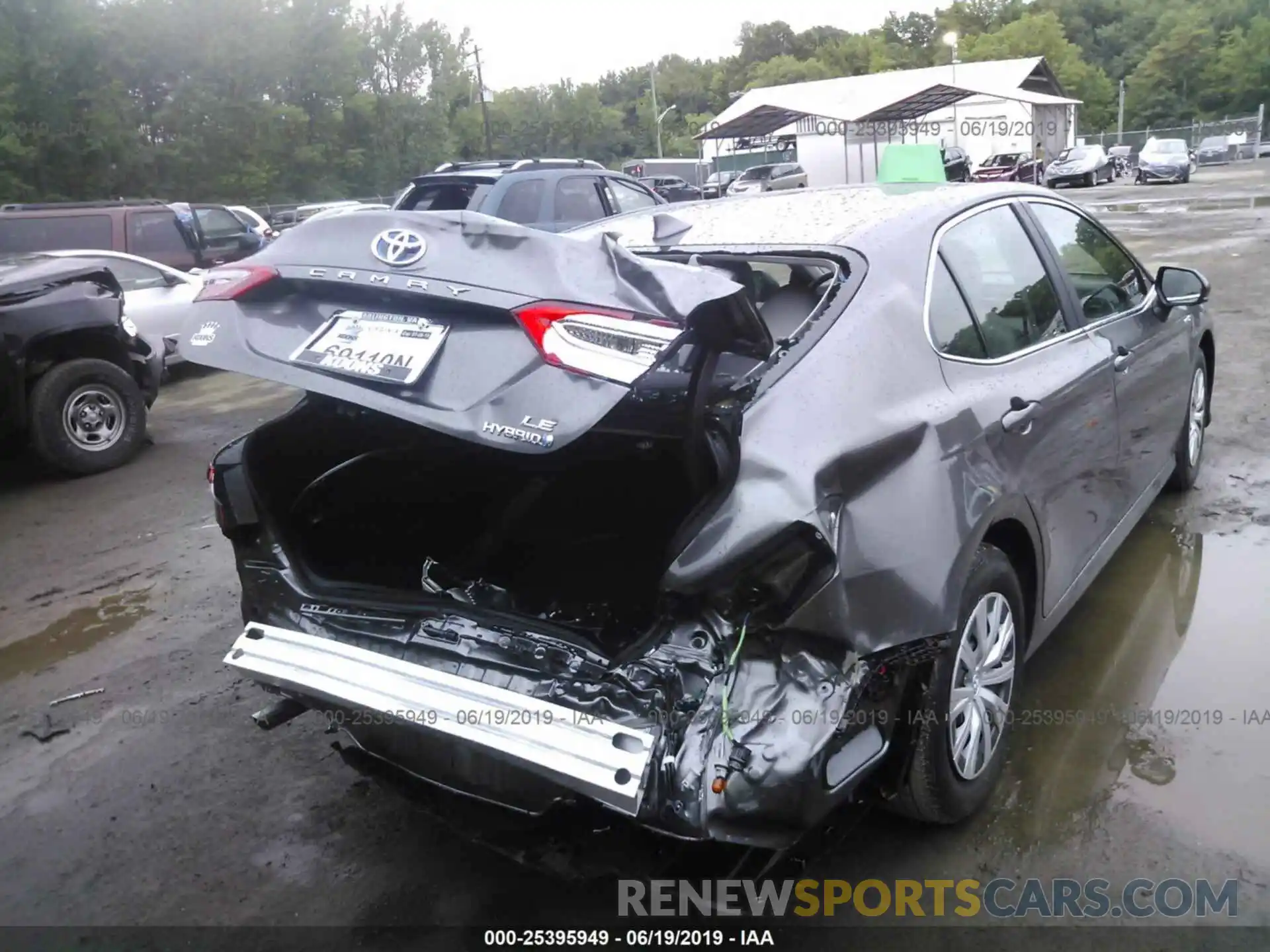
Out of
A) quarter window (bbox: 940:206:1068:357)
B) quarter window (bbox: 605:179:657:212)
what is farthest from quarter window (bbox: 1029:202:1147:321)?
quarter window (bbox: 605:179:657:212)

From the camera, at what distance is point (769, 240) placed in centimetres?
318

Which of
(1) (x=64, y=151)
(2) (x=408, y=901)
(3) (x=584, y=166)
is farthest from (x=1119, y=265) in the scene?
(1) (x=64, y=151)

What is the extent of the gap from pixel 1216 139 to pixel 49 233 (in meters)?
50.5

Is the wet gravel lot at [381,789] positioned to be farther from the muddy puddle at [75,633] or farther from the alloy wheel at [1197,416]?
the alloy wheel at [1197,416]

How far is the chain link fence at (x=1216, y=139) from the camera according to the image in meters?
47.0

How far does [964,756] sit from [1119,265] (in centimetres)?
249

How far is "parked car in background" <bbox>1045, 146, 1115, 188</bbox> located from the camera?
3584 cm

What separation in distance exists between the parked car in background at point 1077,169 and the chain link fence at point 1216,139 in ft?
45.8

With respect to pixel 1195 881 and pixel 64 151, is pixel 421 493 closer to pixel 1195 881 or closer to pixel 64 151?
pixel 1195 881

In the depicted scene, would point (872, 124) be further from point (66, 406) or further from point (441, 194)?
point (66, 406)

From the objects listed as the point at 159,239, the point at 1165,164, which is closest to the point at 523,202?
the point at 159,239

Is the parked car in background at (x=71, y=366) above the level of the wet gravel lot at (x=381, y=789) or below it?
above

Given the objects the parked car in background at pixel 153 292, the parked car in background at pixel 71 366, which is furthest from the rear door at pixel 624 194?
the parked car in background at pixel 71 366

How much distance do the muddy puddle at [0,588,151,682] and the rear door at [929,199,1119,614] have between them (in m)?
3.84
